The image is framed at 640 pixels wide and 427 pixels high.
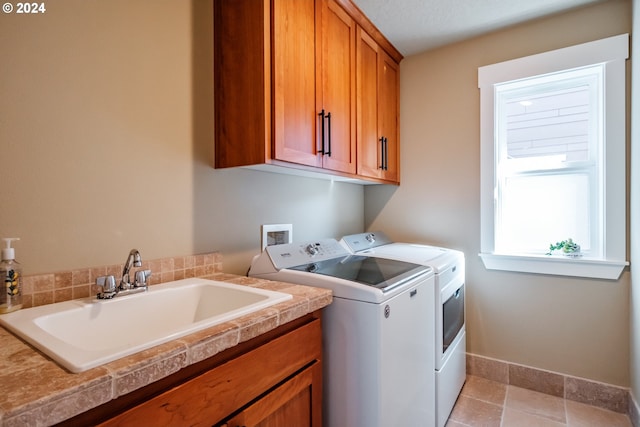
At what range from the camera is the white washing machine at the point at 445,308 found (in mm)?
1637

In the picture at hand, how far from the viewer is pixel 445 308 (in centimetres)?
173

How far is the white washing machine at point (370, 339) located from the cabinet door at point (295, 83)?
480mm

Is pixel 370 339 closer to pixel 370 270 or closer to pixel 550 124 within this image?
pixel 370 270

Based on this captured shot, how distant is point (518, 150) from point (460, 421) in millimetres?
1729

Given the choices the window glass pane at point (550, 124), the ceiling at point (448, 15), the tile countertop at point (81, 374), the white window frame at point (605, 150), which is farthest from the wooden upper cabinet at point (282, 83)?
the window glass pane at point (550, 124)

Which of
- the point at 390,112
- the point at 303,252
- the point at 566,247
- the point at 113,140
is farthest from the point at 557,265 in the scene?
the point at 113,140

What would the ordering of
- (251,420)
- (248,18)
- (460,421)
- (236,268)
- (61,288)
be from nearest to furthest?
(251,420) → (61,288) → (248,18) → (236,268) → (460,421)

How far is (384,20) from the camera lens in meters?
1.98

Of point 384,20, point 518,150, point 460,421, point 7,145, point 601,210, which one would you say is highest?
point 384,20

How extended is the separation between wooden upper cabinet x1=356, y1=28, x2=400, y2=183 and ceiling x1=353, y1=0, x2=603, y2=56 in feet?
0.48

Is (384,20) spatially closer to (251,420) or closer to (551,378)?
(251,420)

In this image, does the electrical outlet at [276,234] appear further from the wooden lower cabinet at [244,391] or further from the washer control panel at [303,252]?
the wooden lower cabinet at [244,391]

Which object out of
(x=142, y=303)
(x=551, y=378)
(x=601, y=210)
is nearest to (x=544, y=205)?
(x=601, y=210)

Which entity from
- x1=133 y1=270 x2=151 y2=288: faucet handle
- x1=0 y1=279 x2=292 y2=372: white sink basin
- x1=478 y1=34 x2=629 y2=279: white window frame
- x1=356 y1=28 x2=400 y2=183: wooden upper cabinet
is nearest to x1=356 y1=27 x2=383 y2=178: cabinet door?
x1=356 y1=28 x2=400 y2=183: wooden upper cabinet
